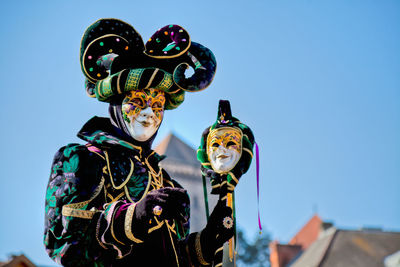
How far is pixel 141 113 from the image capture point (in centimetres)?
397

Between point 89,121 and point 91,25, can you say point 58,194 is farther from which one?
point 91,25

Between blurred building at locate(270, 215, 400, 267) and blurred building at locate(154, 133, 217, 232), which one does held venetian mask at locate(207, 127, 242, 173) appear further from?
blurred building at locate(154, 133, 217, 232)

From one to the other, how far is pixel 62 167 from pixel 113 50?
956 millimetres

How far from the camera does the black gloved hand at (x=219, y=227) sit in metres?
3.71

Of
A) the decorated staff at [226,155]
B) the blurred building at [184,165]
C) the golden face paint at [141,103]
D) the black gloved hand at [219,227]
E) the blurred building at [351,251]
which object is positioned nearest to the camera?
the black gloved hand at [219,227]

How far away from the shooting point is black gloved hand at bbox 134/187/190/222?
3.27 metres

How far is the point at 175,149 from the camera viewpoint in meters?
68.1

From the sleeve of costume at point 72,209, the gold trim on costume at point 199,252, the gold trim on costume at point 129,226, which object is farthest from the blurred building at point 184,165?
the gold trim on costume at point 129,226

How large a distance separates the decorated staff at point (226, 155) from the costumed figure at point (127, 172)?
0.36 ft

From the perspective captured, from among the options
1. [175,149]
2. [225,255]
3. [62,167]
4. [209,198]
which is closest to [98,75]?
[62,167]

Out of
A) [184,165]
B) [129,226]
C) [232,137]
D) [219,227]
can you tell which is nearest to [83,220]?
[129,226]

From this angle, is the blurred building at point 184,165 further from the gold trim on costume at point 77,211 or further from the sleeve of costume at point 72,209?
the gold trim on costume at point 77,211

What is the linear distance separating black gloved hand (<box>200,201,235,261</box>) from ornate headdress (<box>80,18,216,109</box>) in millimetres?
869

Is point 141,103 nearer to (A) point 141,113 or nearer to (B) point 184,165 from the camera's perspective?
(A) point 141,113
